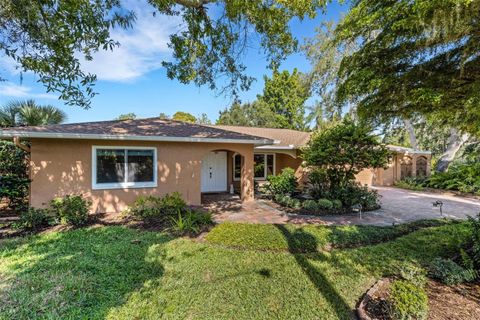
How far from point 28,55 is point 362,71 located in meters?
7.88

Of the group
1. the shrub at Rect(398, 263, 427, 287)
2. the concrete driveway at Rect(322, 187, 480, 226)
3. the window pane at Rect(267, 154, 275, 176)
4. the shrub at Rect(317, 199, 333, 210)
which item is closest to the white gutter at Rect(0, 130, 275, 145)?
the shrub at Rect(317, 199, 333, 210)

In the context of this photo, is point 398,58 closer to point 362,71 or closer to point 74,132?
point 362,71

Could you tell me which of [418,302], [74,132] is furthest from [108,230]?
[418,302]

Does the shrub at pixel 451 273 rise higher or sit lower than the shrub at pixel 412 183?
lower

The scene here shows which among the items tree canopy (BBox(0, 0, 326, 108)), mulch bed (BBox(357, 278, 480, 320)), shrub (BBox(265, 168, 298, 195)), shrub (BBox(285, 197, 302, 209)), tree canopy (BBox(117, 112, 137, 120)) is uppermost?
tree canopy (BBox(117, 112, 137, 120))

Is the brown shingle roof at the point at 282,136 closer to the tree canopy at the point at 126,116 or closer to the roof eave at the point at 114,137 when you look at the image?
the roof eave at the point at 114,137

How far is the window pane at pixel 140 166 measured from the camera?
Result: 9258 mm

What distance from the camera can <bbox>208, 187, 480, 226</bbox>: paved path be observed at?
8209mm

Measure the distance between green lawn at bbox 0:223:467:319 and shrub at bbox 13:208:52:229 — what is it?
1.20 m

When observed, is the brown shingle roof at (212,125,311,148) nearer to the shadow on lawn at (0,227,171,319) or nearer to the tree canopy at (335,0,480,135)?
the tree canopy at (335,0,480,135)

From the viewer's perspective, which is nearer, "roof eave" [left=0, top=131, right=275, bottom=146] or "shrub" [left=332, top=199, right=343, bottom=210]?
"roof eave" [left=0, top=131, right=275, bottom=146]

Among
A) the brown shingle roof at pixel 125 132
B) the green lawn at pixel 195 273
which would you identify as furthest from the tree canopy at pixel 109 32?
the green lawn at pixel 195 273

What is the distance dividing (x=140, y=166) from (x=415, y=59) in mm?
8854

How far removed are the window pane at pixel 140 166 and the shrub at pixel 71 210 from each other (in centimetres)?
186
